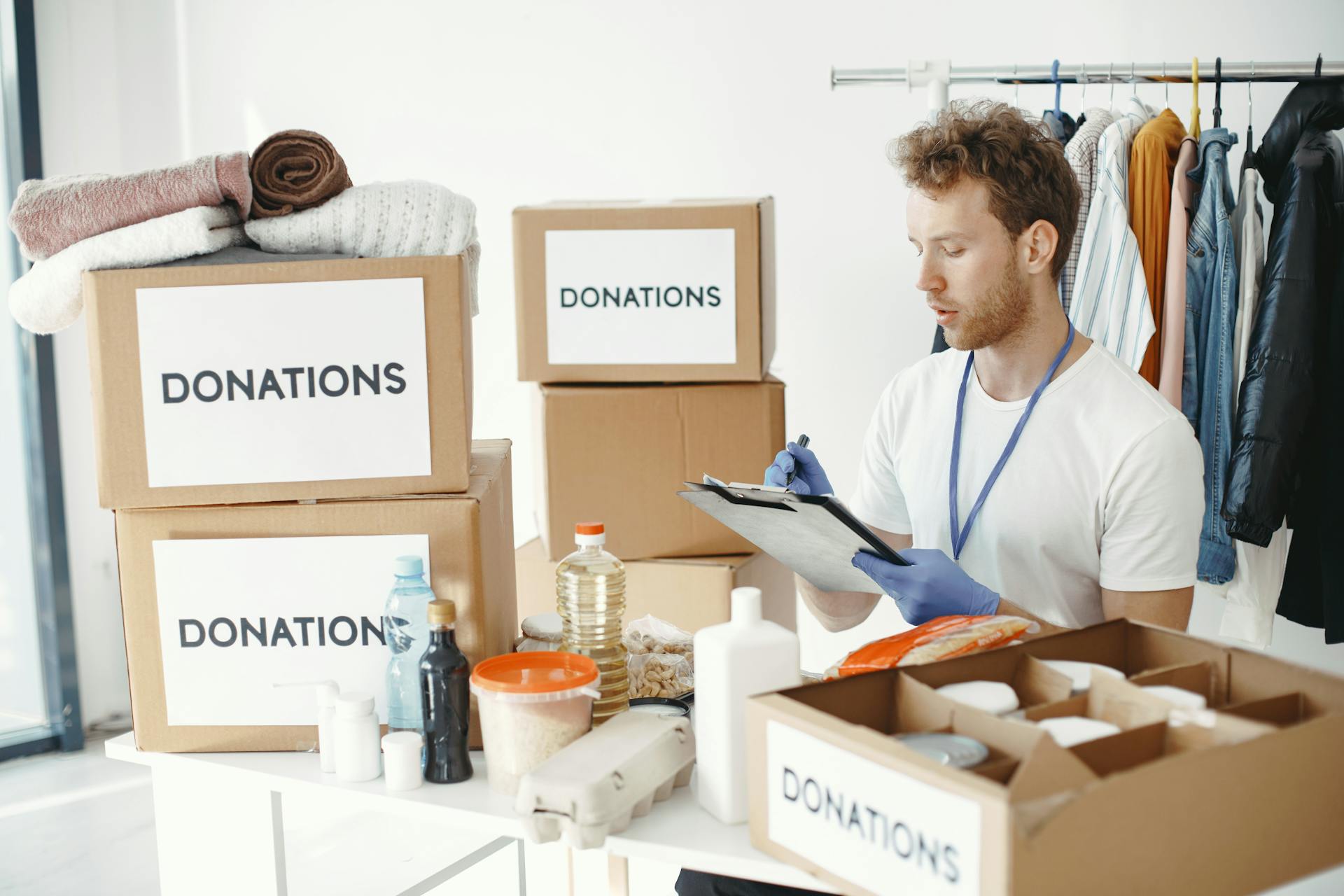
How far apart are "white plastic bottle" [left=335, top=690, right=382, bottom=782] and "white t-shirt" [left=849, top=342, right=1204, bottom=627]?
924 mm

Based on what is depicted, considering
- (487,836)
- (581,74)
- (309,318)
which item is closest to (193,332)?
(309,318)

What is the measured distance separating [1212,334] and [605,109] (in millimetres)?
1614

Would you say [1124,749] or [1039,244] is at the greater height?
[1039,244]

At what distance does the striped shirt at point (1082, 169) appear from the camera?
7.21 ft

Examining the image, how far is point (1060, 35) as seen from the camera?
2627mm

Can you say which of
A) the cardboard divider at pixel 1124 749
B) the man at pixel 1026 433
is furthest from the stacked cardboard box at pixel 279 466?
the cardboard divider at pixel 1124 749

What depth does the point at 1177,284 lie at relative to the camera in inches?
83.7

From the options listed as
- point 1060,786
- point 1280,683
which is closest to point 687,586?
point 1280,683

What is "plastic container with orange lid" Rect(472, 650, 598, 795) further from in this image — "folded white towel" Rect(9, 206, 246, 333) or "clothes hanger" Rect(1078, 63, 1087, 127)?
"clothes hanger" Rect(1078, 63, 1087, 127)

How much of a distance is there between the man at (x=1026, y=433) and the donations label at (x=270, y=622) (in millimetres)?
564

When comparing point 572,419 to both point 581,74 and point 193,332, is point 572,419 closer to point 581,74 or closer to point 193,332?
point 193,332

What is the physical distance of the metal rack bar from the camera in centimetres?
210

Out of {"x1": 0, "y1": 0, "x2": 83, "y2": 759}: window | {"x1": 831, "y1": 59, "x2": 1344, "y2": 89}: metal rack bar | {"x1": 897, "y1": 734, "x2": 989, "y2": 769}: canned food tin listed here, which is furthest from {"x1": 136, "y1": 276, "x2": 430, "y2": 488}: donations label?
{"x1": 0, "y1": 0, "x2": 83, "y2": 759}: window

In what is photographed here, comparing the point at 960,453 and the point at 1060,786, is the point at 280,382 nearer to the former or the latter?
the point at 1060,786
